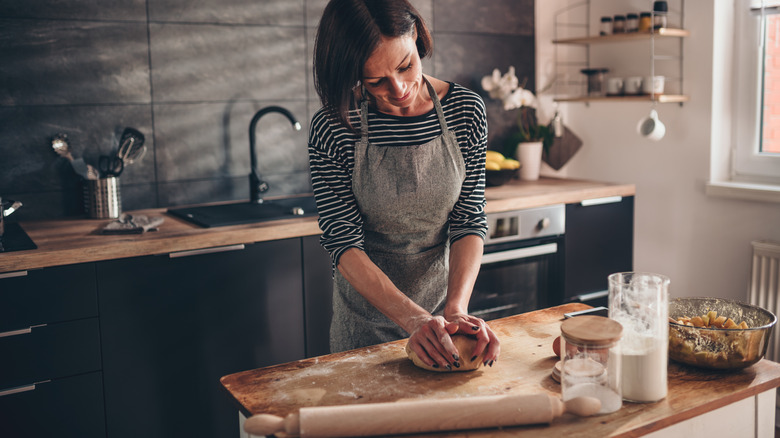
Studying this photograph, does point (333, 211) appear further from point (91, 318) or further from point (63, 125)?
point (63, 125)

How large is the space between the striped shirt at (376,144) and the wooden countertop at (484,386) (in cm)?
34

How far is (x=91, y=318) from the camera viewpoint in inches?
78.7

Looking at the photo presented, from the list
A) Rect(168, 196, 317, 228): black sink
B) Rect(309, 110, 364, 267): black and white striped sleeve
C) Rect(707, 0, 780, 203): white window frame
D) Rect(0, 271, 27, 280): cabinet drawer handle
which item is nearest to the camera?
Rect(309, 110, 364, 267): black and white striped sleeve

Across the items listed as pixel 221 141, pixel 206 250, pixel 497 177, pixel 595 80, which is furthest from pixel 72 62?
pixel 595 80

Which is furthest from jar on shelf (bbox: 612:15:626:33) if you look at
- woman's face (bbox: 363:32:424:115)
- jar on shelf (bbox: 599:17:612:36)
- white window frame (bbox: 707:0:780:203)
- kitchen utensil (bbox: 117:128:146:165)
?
kitchen utensil (bbox: 117:128:146:165)

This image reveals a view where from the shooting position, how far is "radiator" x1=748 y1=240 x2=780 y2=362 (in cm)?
263

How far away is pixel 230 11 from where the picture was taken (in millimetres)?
2705

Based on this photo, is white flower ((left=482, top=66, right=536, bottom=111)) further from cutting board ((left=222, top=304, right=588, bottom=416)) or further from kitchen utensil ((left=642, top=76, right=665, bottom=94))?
cutting board ((left=222, top=304, right=588, bottom=416))

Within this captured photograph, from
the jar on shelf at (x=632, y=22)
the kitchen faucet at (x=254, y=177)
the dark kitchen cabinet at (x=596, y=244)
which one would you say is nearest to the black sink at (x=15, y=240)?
the kitchen faucet at (x=254, y=177)

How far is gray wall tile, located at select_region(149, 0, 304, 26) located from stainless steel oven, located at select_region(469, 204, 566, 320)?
46.6 inches

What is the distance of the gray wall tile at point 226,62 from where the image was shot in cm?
261

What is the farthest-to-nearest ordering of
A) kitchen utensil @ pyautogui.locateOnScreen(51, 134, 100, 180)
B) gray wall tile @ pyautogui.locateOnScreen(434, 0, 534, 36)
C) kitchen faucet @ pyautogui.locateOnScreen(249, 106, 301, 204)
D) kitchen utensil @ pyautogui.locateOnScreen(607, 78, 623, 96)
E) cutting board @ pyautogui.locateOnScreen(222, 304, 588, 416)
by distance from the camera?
gray wall tile @ pyautogui.locateOnScreen(434, 0, 534, 36)
kitchen utensil @ pyautogui.locateOnScreen(607, 78, 623, 96)
kitchen faucet @ pyautogui.locateOnScreen(249, 106, 301, 204)
kitchen utensil @ pyautogui.locateOnScreen(51, 134, 100, 180)
cutting board @ pyautogui.locateOnScreen(222, 304, 588, 416)

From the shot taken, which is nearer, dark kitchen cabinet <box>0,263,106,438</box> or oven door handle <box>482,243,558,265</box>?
dark kitchen cabinet <box>0,263,106,438</box>

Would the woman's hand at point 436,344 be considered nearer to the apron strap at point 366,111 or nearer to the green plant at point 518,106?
the apron strap at point 366,111
